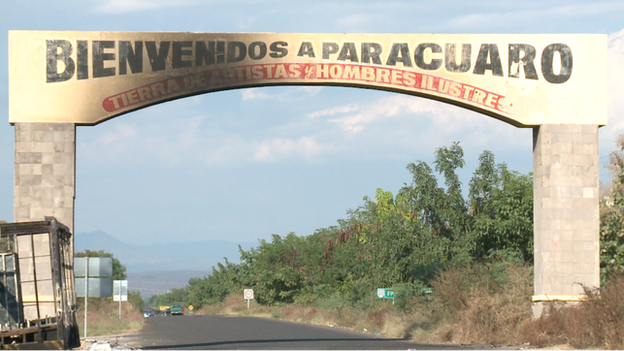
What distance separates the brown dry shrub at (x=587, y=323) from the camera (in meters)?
17.9

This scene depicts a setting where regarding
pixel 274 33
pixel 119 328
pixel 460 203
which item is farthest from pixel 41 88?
pixel 460 203

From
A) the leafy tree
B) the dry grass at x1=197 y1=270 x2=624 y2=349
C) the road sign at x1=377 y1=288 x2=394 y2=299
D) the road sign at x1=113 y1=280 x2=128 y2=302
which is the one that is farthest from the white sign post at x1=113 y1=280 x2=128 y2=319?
the leafy tree

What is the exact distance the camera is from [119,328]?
35.9m

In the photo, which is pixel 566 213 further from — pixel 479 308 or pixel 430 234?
pixel 430 234

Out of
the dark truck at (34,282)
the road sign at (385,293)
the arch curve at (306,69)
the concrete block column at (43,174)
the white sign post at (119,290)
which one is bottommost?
the white sign post at (119,290)

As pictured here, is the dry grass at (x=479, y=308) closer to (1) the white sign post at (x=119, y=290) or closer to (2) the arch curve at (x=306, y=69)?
(2) the arch curve at (x=306, y=69)

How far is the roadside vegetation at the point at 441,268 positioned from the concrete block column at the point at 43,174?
429 inches

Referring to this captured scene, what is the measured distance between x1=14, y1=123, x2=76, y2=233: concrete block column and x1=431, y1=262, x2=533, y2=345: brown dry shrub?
10616mm

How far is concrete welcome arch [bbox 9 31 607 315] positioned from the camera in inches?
778

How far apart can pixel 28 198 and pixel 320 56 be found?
782cm

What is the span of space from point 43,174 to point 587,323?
1308 centimetres

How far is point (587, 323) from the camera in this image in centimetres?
1855

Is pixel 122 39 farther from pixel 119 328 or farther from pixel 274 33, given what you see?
pixel 119 328

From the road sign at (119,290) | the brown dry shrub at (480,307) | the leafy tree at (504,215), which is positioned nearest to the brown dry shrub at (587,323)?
the brown dry shrub at (480,307)
